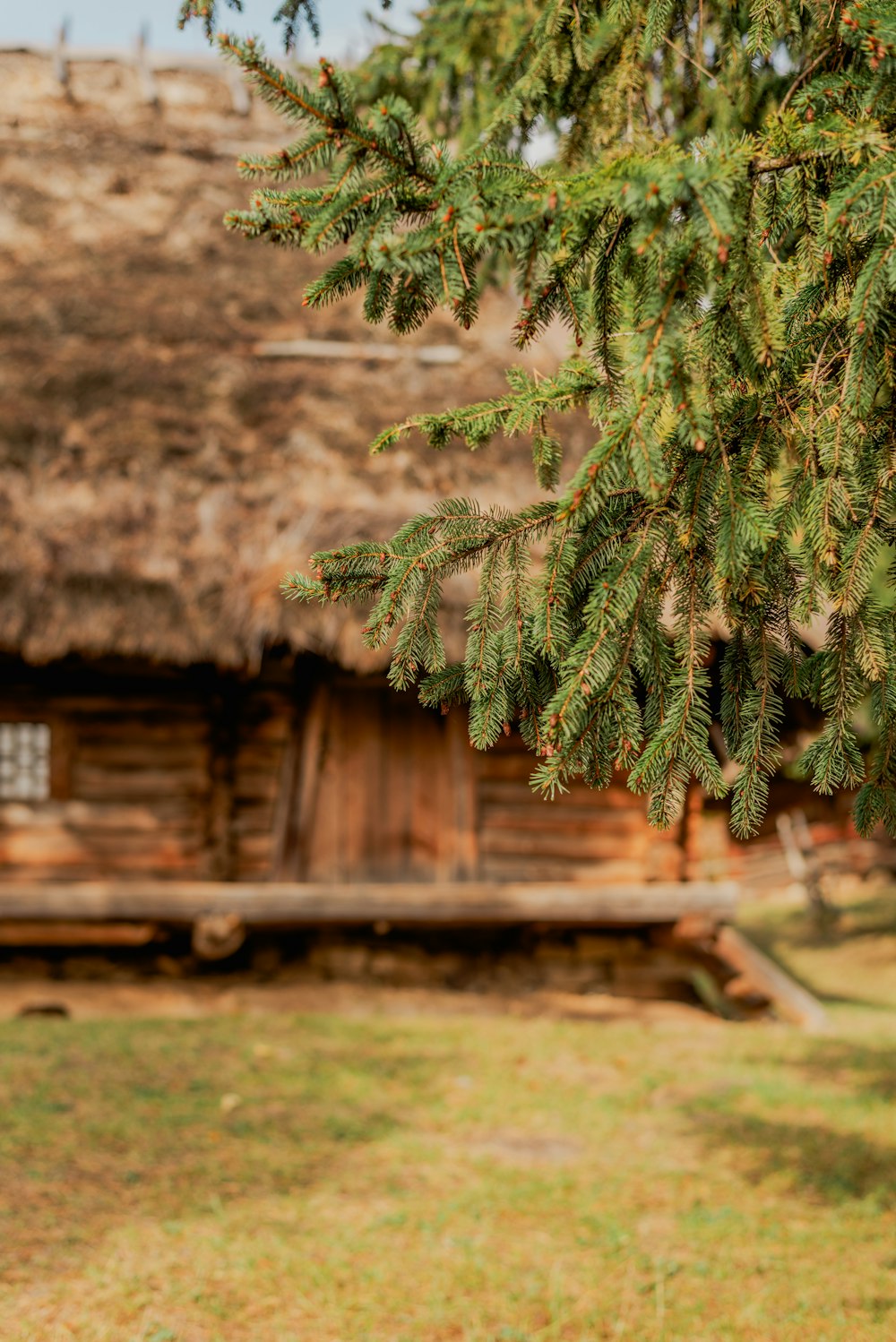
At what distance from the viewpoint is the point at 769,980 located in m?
9.35

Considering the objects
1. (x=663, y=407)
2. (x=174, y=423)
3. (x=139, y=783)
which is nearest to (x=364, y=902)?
(x=139, y=783)

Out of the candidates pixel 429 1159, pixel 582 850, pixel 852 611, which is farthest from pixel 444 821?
pixel 852 611

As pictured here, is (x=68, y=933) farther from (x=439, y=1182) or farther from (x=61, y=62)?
(x=61, y=62)

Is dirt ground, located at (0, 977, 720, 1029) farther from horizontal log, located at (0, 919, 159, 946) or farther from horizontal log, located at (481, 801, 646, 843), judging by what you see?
horizontal log, located at (481, 801, 646, 843)

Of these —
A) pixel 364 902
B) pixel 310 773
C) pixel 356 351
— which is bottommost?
pixel 364 902

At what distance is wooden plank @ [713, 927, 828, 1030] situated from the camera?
9258mm

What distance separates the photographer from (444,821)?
9852 millimetres

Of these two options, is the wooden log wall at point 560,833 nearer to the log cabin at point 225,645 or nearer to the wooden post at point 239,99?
the log cabin at point 225,645

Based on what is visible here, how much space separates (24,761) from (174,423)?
3268 mm

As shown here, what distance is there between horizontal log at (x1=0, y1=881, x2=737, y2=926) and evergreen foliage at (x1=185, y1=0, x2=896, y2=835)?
621 cm

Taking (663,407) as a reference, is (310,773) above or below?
below

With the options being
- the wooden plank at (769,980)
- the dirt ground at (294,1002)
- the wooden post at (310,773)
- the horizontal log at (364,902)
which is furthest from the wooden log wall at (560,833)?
the wooden post at (310,773)

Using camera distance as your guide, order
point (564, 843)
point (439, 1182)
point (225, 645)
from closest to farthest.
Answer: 1. point (439, 1182)
2. point (225, 645)
3. point (564, 843)

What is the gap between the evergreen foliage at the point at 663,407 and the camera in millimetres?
2330
